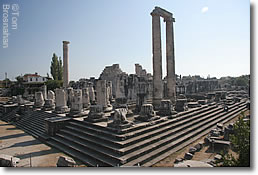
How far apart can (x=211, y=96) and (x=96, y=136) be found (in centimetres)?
1601

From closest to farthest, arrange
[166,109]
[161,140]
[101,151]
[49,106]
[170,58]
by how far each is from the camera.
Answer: [101,151] → [161,140] → [166,109] → [49,106] → [170,58]

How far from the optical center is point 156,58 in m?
14.2

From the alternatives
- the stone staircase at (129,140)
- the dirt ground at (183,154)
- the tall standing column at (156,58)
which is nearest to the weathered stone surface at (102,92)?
the stone staircase at (129,140)

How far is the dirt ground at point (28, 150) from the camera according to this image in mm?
6852

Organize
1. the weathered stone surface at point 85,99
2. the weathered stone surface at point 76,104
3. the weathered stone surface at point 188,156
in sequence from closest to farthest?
the weathered stone surface at point 188,156, the weathered stone surface at point 76,104, the weathered stone surface at point 85,99

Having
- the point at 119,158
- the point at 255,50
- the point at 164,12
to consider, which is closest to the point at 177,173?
the point at 119,158

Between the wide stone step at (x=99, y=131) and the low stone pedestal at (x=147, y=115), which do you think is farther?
the low stone pedestal at (x=147, y=115)

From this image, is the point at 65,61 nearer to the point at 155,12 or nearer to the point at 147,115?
the point at 155,12

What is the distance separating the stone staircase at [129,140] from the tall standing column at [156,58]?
3.41 meters

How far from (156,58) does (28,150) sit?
10994mm

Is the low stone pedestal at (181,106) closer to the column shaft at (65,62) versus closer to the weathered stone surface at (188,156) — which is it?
the weathered stone surface at (188,156)

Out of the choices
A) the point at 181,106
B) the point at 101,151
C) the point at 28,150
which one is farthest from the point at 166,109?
the point at 28,150

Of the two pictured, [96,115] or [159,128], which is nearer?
[159,128]

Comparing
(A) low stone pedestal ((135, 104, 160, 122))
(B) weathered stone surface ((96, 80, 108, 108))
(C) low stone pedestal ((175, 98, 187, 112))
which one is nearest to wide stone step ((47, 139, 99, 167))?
(A) low stone pedestal ((135, 104, 160, 122))
